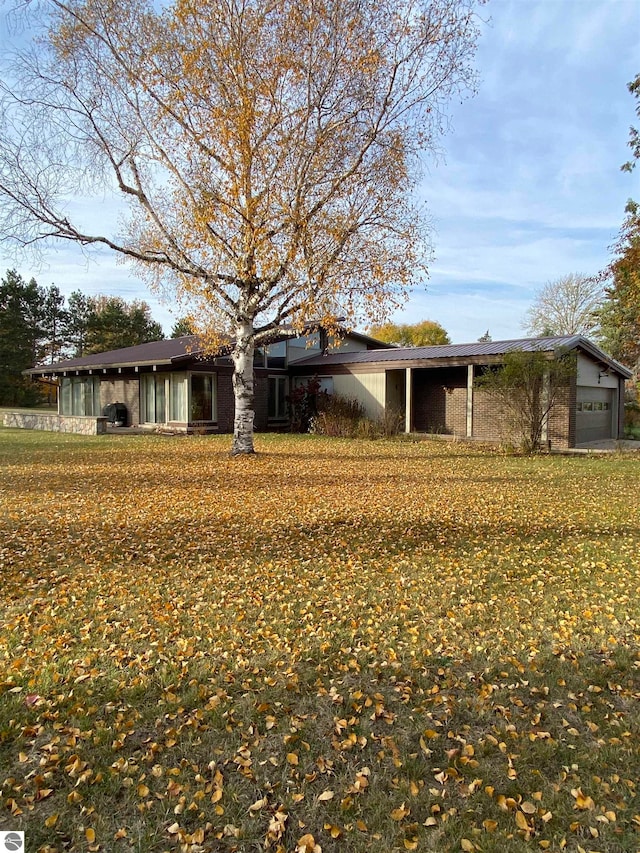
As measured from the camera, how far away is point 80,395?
24297 millimetres

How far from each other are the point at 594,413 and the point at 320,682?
17.7 meters

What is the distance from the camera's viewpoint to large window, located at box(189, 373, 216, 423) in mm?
19156

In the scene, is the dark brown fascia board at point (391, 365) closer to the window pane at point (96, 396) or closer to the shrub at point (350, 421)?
the shrub at point (350, 421)

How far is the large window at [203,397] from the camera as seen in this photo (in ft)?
62.8

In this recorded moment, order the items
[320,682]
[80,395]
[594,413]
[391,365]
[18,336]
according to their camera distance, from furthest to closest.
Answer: [18,336]
[80,395]
[391,365]
[594,413]
[320,682]

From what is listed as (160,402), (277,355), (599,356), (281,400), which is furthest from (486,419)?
(160,402)

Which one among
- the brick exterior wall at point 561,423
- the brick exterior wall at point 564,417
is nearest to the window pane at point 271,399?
the brick exterior wall at point 561,423

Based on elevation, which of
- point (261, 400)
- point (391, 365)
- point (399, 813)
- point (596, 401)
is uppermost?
point (391, 365)

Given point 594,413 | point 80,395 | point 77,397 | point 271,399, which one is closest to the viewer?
point 594,413

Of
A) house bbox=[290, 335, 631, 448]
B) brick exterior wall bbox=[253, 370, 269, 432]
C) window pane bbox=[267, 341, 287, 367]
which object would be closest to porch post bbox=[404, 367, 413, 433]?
house bbox=[290, 335, 631, 448]

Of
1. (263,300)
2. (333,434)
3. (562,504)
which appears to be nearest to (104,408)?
(333,434)

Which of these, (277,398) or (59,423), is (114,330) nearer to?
(59,423)

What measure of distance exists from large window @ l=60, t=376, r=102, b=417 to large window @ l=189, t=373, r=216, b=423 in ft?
21.7

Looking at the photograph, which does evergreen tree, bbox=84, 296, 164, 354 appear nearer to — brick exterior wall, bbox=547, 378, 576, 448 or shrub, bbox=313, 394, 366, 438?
shrub, bbox=313, 394, 366, 438
